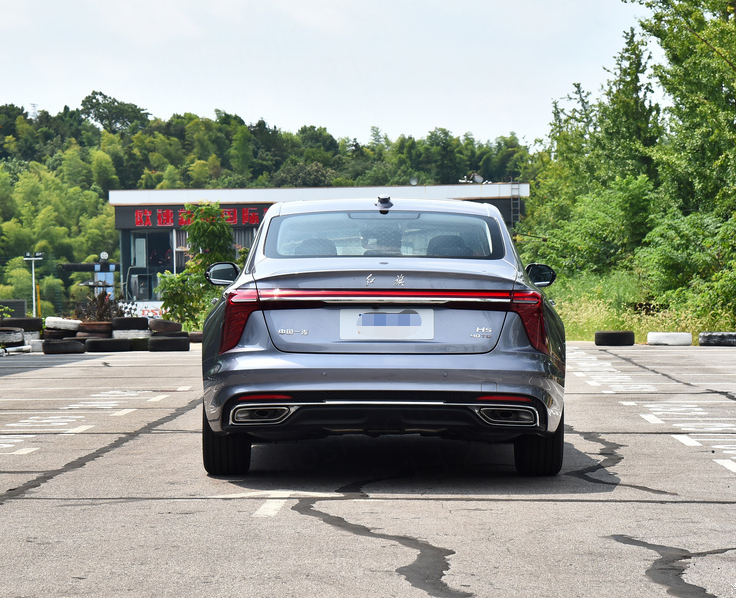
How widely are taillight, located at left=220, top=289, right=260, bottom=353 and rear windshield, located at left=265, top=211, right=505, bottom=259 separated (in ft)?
1.57

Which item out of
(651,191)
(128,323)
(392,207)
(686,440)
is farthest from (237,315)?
(651,191)

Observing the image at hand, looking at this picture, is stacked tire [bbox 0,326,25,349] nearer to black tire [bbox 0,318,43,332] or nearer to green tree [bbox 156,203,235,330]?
black tire [bbox 0,318,43,332]

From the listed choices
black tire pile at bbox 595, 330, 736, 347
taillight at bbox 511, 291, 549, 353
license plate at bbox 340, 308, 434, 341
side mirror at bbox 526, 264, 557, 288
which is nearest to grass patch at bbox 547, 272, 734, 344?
black tire pile at bbox 595, 330, 736, 347

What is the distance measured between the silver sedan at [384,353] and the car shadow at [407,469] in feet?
1.12

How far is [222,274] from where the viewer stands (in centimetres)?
739

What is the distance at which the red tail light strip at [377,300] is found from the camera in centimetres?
598

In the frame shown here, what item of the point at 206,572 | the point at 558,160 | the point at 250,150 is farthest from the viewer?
the point at 250,150

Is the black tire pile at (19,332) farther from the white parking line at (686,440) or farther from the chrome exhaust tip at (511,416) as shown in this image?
the chrome exhaust tip at (511,416)

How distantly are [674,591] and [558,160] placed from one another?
2200 inches

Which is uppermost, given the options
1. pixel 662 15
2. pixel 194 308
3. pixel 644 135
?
pixel 662 15

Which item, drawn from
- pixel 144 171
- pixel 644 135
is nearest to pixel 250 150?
pixel 144 171

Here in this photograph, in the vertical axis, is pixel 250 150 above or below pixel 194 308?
above

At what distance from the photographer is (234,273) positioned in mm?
7477

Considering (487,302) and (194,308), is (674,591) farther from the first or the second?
(194,308)
